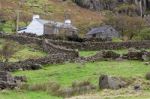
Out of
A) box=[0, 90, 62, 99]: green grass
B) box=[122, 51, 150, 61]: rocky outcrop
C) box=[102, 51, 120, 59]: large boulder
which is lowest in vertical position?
box=[102, 51, 120, 59]: large boulder

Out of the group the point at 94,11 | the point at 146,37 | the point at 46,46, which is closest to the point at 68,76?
the point at 46,46

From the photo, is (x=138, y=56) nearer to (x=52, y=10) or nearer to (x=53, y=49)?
(x=53, y=49)

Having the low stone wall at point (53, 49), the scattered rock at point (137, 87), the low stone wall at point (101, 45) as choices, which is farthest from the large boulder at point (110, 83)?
the low stone wall at point (101, 45)

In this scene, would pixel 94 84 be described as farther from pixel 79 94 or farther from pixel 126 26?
pixel 126 26

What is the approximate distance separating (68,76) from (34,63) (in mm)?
8194

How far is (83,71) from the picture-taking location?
47281 millimetres

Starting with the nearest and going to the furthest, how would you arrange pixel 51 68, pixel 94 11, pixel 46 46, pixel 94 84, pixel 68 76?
1. pixel 94 84
2. pixel 68 76
3. pixel 51 68
4. pixel 46 46
5. pixel 94 11

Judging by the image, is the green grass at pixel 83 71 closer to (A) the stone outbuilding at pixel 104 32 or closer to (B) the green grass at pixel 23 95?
(B) the green grass at pixel 23 95

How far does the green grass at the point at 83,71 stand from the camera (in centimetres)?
4306

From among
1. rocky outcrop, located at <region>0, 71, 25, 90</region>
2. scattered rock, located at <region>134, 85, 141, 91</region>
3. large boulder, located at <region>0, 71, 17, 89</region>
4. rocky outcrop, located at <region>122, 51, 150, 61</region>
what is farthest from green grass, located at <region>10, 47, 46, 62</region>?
scattered rock, located at <region>134, 85, 141, 91</region>

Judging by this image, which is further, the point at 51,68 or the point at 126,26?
the point at 126,26

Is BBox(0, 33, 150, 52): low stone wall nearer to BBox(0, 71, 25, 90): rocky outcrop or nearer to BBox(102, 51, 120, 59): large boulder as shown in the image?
BBox(102, 51, 120, 59): large boulder

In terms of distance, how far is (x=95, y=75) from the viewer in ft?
147

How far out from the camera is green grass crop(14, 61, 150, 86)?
141 ft
